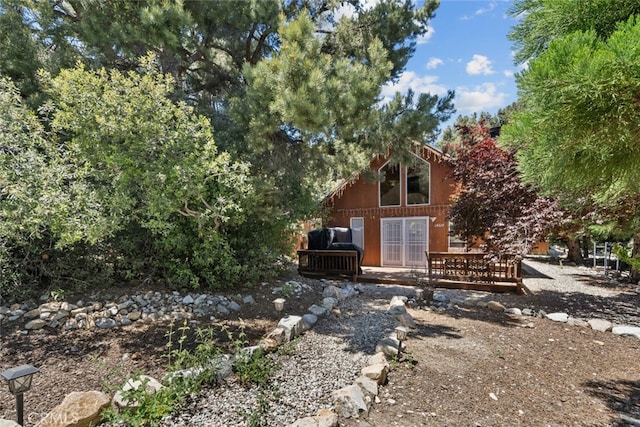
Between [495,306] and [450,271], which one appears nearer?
[495,306]

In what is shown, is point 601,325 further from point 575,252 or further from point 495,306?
point 575,252

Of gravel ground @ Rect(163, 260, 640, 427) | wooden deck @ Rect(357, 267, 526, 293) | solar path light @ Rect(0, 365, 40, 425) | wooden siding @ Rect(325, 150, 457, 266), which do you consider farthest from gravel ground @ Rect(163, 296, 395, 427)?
wooden siding @ Rect(325, 150, 457, 266)

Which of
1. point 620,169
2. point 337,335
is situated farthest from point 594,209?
point 620,169

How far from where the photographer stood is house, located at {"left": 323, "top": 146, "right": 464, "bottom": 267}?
11.0 meters

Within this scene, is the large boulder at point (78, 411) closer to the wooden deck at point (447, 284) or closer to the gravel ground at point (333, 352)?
the gravel ground at point (333, 352)

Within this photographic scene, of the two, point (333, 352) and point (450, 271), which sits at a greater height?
point (450, 271)

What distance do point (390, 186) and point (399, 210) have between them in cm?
99

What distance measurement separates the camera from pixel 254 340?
157 inches

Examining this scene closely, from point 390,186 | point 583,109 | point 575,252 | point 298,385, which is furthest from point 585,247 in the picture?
point 583,109

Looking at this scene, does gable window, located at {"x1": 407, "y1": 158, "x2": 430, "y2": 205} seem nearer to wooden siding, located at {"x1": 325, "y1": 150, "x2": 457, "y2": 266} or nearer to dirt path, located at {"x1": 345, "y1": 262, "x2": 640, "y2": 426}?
wooden siding, located at {"x1": 325, "y1": 150, "x2": 457, "y2": 266}

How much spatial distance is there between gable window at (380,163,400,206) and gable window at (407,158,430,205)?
1.35 ft

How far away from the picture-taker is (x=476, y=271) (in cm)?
762

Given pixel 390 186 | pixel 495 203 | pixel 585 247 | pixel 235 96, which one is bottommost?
pixel 585 247

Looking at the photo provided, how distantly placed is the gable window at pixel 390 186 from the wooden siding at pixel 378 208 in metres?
0.18
